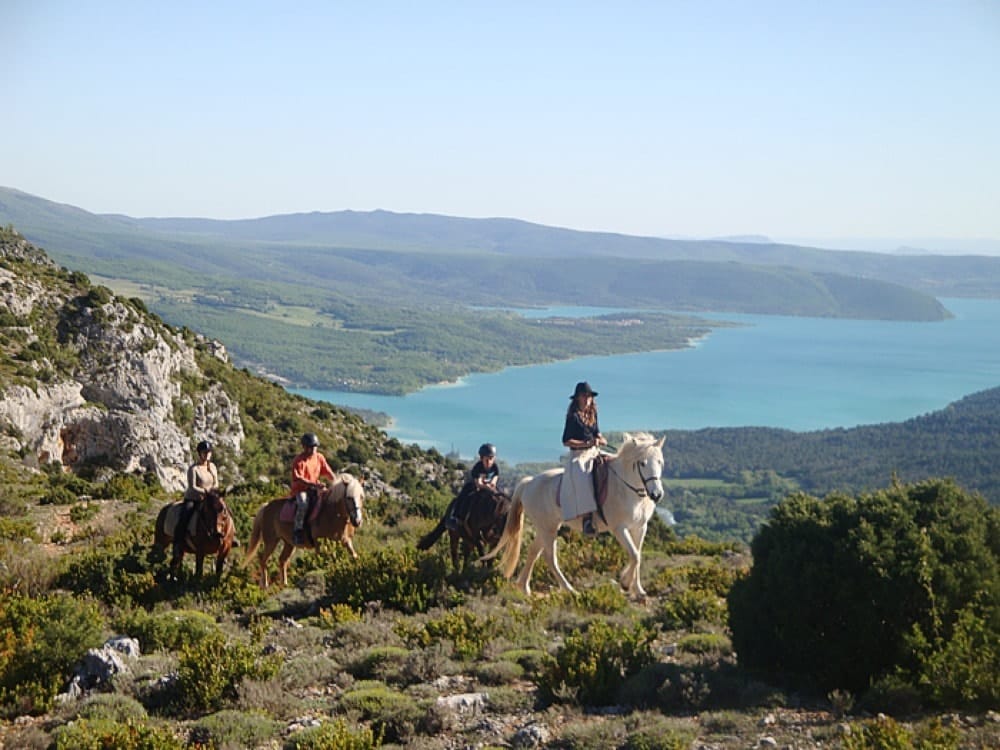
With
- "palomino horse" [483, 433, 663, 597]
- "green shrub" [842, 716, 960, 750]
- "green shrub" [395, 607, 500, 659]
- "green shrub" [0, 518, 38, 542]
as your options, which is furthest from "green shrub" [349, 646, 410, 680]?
"green shrub" [0, 518, 38, 542]

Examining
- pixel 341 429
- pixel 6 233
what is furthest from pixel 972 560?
pixel 6 233

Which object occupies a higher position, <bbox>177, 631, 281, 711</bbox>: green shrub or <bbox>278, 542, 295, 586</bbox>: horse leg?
<bbox>177, 631, 281, 711</bbox>: green shrub

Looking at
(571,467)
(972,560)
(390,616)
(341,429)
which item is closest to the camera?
(972,560)

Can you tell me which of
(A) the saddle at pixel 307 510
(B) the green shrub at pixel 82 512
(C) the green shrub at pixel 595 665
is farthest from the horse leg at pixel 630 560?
(B) the green shrub at pixel 82 512

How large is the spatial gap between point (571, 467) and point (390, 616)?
2874mm

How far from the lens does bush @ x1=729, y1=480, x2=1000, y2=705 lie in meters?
6.87

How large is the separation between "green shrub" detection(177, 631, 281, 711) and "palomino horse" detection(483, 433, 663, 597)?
167 inches

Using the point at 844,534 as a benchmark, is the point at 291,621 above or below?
below

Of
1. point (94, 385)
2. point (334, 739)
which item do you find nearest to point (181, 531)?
point (334, 739)

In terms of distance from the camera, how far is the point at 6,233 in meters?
42.1

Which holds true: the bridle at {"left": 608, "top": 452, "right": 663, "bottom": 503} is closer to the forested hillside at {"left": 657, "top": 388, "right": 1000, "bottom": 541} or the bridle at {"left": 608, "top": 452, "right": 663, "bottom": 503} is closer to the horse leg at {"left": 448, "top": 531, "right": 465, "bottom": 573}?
the horse leg at {"left": 448, "top": 531, "right": 465, "bottom": 573}

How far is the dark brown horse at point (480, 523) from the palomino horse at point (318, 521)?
1.09 m

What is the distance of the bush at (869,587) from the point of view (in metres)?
6.87

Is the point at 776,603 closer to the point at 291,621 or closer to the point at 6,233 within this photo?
the point at 291,621
